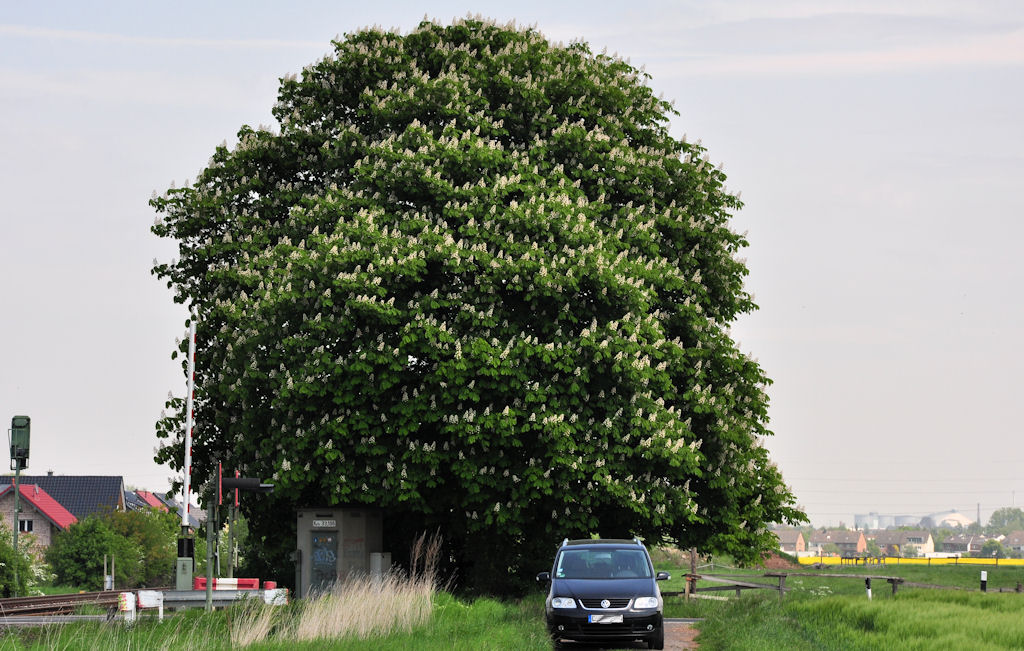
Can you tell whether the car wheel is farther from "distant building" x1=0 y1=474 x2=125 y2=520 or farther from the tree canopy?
"distant building" x1=0 y1=474 x2=125 y2=520

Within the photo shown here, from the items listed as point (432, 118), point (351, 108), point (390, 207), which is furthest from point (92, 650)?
point (351, 108)

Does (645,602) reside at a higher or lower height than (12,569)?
lower

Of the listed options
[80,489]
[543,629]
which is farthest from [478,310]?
[80,489]

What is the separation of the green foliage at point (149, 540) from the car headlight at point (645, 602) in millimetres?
71390

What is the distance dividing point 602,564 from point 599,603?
1536 mm

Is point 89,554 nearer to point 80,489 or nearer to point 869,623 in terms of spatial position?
point 80,489

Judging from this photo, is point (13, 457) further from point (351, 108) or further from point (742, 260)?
point (742, 260)

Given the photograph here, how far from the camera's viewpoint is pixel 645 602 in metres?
21.2

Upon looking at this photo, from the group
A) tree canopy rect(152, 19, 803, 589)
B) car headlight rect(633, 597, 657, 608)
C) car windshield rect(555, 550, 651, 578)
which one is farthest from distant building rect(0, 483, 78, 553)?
car headlight rect(633, 597, 657, 608)

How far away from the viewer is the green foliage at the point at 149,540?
90812 mm

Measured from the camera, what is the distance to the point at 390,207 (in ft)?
104

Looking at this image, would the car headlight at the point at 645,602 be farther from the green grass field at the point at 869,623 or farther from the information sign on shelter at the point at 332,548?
the information sign on shelter at the point at 332,548

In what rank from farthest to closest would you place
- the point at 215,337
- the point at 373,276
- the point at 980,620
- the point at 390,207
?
the point at 215,337
the point at 390,207
the point at 373,276
the point at 980,620

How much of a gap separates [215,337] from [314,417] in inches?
175
